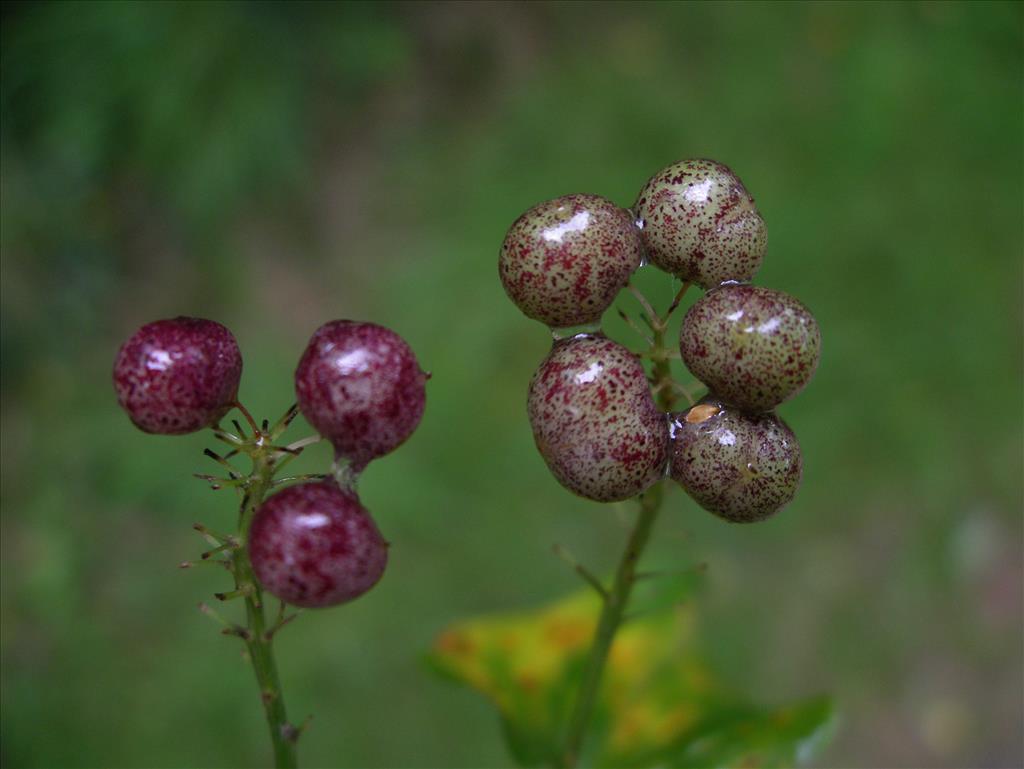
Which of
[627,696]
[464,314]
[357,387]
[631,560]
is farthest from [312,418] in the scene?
[464,314]

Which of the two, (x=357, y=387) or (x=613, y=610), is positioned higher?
(x=357, y=387)

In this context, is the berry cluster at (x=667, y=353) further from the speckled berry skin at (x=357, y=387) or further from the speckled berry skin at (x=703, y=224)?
the speckled berry skin at (x=357, y=387)

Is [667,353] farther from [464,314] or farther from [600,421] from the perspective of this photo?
[464,314]

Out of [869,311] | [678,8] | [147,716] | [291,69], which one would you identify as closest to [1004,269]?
[869,311]

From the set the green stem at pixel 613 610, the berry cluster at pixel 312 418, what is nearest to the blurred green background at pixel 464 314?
the green stem at pixel 613 610

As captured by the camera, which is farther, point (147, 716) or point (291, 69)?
point (291, 69)

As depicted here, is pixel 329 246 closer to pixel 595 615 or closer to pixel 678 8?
pixel 678 8
